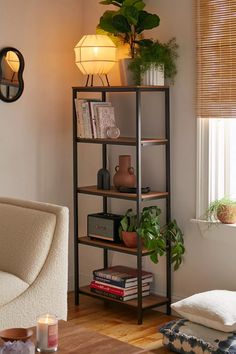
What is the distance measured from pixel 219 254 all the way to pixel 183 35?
1381mm

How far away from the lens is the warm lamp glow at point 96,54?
4.43 m

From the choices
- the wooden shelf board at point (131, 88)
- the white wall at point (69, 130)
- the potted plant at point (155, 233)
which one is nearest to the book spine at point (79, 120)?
the wooden shelf board at point (131, 88)

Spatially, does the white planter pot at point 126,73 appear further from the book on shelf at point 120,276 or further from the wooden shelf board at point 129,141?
the book on shelf at point 120,276

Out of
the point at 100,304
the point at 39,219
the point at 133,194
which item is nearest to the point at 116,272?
the point at 100,304

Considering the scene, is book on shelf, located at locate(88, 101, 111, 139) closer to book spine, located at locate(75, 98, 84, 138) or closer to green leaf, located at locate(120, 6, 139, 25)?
book spine, located at locate(75, 98, 84, 138)

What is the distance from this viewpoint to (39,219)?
3.72 m

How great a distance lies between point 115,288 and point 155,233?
51 centimetres

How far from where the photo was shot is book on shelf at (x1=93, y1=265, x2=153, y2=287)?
4504 mm

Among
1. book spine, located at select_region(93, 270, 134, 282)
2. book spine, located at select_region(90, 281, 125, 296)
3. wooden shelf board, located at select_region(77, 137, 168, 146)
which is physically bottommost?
book spine, located at select_region(90, 281, 125, 296)

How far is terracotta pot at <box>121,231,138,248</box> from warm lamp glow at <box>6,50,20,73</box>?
1.30 meters

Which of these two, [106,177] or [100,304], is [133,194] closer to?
[106,177]

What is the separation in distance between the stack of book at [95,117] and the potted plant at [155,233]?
1.83ft

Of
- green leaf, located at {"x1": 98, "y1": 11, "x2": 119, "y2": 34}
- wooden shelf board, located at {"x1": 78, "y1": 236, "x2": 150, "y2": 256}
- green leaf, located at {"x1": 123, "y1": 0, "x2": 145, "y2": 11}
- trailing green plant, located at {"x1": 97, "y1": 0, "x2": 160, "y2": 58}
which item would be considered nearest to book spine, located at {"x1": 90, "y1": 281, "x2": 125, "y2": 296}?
wooden shelf board, located at {"x1": 78, "y1": 236, "x2": 150, "y2": 256}

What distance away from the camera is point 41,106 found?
4863 mm
